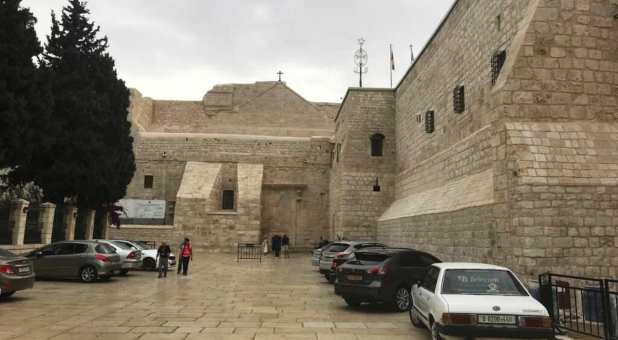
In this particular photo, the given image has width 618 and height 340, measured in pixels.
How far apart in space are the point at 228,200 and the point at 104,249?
17.7 metres

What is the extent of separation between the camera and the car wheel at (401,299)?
8.76 metres

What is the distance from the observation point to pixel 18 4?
1240cm

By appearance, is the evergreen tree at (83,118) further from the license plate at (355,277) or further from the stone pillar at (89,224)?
the license plate at (355,277)

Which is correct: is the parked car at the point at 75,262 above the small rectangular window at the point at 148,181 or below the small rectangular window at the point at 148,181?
below

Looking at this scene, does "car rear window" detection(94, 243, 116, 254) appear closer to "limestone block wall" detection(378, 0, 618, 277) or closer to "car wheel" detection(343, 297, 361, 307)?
"car wheel" detection(343, 297, 361, 307)

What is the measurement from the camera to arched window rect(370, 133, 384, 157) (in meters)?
23.6

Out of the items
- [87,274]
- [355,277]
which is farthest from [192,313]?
[87,274]

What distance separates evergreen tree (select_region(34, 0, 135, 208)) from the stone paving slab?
5.84 meters

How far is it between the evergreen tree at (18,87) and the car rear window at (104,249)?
134 inches

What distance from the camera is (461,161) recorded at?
14.2 meters

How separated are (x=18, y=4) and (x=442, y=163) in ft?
45.3

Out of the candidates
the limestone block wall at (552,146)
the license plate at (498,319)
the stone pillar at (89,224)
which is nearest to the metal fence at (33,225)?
the stone pillar at (89,224)

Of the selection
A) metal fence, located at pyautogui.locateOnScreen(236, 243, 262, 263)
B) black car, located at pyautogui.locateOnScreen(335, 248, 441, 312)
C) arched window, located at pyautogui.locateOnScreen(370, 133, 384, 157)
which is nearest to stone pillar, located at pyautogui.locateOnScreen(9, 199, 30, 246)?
metal fence, located at pyautogui.locateOnScreen(236, 243, 262, 263)

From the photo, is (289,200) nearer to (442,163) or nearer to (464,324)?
(442,163)
